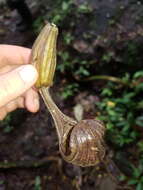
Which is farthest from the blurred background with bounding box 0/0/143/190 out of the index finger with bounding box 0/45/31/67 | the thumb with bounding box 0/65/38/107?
the thumb with bounding box 0/65/38/107

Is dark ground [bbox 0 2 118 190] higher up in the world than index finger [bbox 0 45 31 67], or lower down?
lower down

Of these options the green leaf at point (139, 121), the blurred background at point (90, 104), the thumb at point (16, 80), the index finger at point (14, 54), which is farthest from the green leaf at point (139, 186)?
the thumb at point (16, 80)

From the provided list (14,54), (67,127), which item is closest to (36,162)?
(14,54)

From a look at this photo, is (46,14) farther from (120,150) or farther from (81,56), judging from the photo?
(120,150)

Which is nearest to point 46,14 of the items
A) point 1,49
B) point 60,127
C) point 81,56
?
point 81,56

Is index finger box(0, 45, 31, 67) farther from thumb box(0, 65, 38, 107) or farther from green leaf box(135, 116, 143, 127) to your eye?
green leaf box(135, 116, 143, 127)

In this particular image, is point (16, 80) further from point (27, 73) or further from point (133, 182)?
point (133, 182)

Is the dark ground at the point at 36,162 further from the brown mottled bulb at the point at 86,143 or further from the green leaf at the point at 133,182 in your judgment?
the brown mottled bulb at the point at 86,143
